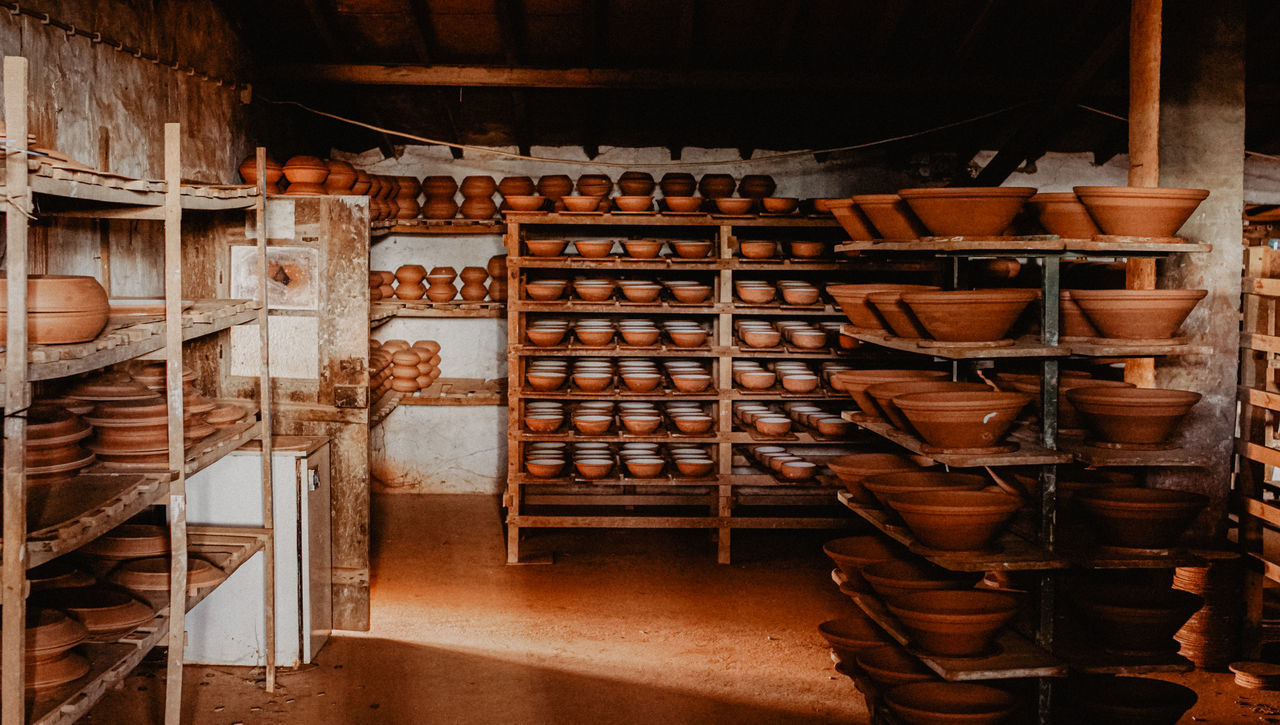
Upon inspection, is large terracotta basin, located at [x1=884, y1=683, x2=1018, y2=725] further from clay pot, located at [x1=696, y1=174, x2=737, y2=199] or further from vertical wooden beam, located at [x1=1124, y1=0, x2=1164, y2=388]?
clay pot, located at [x1=696, y1=174, x2=737, y2=199]

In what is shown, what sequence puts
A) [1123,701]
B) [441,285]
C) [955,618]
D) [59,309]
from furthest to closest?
1. [441,285]
2. [1123,701]
3. [955,618]
4. [59,309]

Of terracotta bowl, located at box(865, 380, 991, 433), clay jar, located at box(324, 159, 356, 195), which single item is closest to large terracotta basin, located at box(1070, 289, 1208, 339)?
terracotta bowl, located at box(865, 380, 991, 433)

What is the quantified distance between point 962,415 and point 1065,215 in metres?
0.87

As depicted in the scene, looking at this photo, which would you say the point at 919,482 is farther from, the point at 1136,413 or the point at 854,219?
the point at 854,219

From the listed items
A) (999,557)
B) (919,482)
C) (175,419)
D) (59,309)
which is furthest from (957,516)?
(59,309)

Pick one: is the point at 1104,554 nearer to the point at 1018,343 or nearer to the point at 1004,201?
the point at 1018,343

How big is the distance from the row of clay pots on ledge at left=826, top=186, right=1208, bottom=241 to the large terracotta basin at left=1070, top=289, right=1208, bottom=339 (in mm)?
219

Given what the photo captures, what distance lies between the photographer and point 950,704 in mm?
3332

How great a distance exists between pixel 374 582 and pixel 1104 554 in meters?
4.17

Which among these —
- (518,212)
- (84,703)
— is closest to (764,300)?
(518,212)

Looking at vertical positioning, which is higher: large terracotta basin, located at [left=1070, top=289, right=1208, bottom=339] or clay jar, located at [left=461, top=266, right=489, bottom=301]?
clay jar, located at [left=461, top=266, right=489, bottom=301]

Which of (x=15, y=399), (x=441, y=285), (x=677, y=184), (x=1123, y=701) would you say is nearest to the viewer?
(x=15, y=399)

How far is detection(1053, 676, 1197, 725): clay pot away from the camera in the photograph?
3283 millimetres

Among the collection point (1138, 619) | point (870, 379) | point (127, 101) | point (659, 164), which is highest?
point (659, 164)
